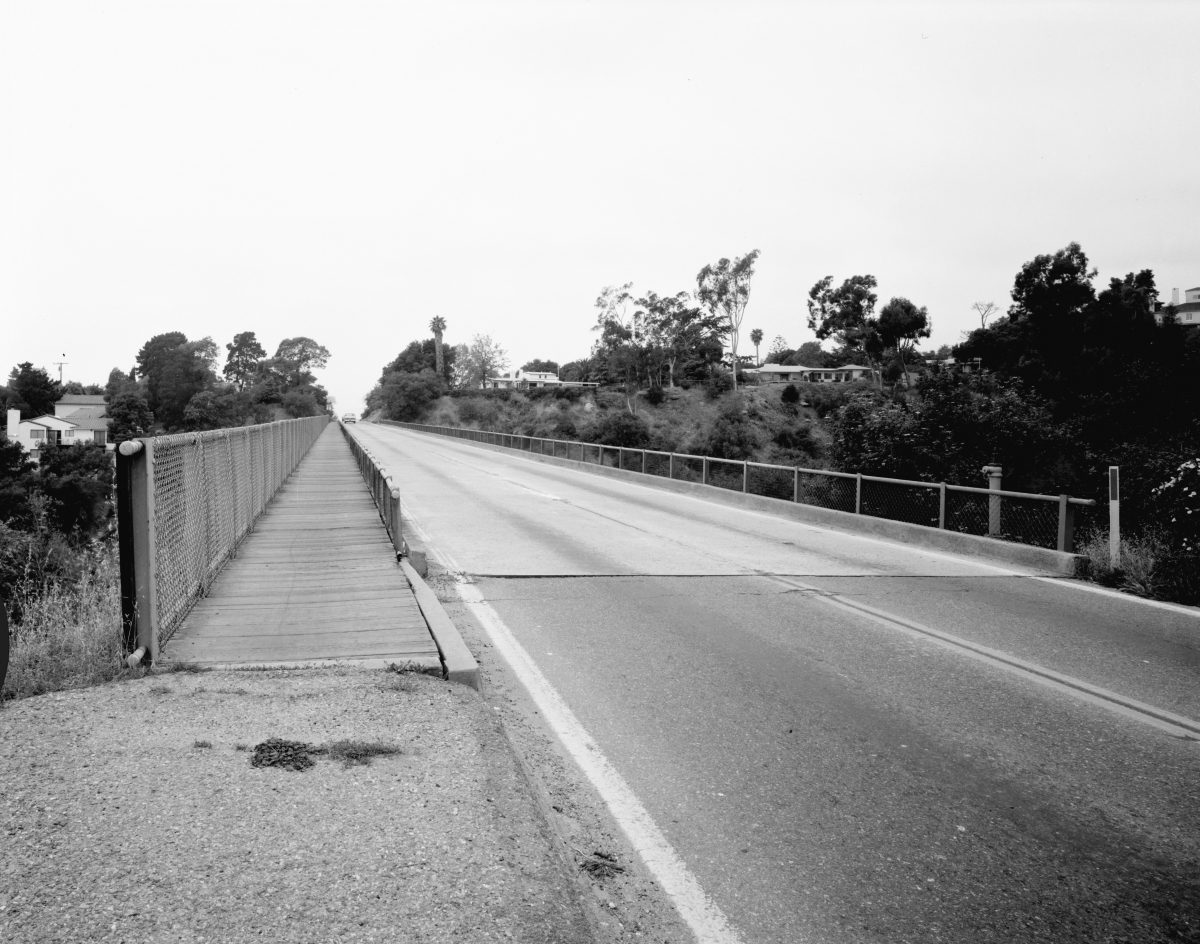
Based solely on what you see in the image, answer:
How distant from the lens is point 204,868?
3205 millimetres

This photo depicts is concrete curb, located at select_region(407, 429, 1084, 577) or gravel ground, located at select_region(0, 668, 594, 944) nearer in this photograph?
gravel ground, located at select_region(0, 668, 594, 944)

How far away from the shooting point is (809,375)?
442 ft

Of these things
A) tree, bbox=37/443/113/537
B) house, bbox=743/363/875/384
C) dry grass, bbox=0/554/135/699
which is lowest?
tree, bbox=37/443/113/537

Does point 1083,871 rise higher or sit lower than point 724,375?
lower

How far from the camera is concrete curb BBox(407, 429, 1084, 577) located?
38.2 ft

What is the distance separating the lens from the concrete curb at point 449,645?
19.3 feet

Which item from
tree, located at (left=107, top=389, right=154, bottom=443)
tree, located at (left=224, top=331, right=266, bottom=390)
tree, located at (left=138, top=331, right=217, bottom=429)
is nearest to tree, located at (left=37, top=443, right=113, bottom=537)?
tree, located at (left=107, top=389, right=154, bottom=443)

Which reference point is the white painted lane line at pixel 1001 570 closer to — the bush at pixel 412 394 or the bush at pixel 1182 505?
the bush at pixel 1182 505

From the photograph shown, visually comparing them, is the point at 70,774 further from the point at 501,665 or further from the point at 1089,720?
the point at 1089,720

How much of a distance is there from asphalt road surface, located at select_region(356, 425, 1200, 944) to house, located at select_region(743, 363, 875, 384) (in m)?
114

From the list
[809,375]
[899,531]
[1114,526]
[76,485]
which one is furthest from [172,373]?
[1114,526]

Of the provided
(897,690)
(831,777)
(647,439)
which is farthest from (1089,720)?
(647,439)

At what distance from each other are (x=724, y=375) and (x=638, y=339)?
463 inches

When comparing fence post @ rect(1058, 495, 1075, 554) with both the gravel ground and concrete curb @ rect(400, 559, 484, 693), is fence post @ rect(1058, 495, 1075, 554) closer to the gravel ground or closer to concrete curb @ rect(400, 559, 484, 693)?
concrete curb @ rect(400, 559, 484, 693)
